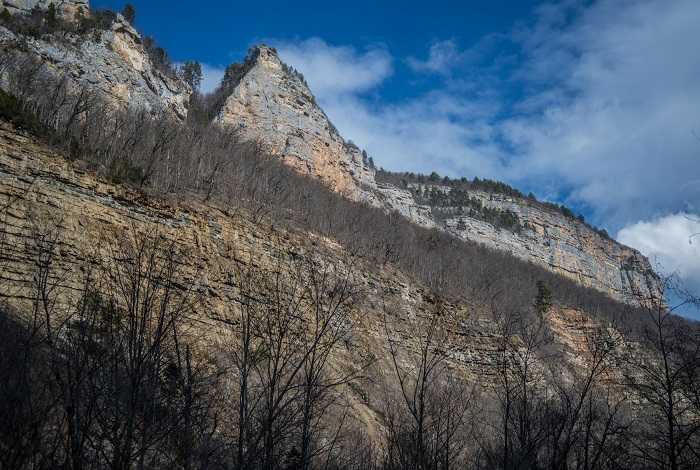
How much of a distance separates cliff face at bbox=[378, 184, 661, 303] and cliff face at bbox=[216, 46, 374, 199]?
16.3m

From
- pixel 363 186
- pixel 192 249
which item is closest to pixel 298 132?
pixel 363 186

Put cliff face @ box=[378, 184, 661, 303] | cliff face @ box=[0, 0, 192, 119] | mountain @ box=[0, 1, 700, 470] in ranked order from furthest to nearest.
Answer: cliff face @ box=[378, 184, 661, 303], cliff face @ box=[0, 0, 192, 119], mountain @ box=[0, 1, 700, 470]

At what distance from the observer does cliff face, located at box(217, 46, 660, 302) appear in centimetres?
5347

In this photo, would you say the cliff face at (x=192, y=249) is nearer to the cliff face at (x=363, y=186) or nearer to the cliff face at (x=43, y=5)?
the cliff face at (x=363, y=186)

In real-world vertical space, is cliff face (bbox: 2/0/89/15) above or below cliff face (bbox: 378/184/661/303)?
below

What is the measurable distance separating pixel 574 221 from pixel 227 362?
341 feet

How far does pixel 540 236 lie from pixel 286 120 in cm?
6405

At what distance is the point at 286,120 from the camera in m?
55.4

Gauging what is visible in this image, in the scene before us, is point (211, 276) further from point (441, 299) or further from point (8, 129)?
point (441, 299)

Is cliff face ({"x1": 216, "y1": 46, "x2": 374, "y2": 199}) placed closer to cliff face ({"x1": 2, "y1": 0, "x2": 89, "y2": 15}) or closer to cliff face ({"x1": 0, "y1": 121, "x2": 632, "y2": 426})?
cliff face ({"x1": 2, "y1": 0, "x2": 89, "y2": 15})

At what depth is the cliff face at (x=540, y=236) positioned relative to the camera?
273 ft

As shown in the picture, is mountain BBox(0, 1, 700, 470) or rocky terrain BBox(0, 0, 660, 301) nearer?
mountain BBox(0, 1, 700, 470)

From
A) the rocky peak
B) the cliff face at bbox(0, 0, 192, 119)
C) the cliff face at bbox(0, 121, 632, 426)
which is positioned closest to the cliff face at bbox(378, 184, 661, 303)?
the cliff face at bbox(0, 0, 192, 119)

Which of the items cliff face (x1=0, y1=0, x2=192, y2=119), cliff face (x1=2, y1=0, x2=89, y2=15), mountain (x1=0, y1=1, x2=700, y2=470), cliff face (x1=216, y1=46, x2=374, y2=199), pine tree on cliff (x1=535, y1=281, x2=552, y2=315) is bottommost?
mountain (x1=0, y1=1, x2=700, y2=470)
